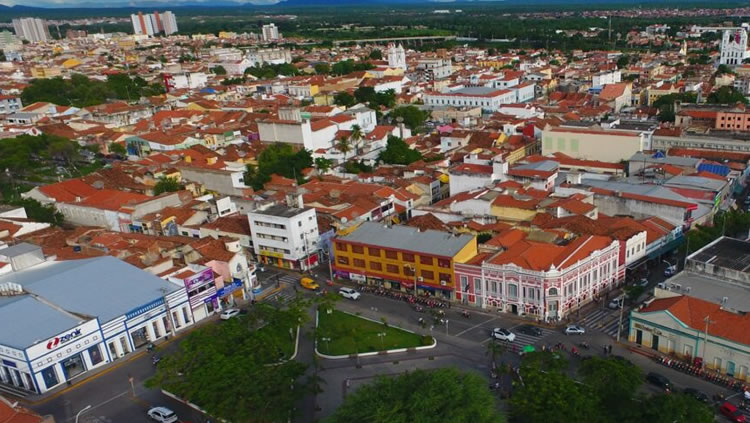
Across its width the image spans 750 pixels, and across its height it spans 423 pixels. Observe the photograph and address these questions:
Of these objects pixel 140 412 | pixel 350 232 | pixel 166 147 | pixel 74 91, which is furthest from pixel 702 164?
pixel 74 91

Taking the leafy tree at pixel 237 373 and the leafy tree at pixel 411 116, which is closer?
the leafy tree at pixel 237 373

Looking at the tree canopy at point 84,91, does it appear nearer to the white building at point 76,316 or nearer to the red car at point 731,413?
the white building at point 76,316

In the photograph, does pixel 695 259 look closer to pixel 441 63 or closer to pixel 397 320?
pixel 397 320

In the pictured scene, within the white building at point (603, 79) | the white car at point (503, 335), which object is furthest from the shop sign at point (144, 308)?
the white building at point (603, 79)

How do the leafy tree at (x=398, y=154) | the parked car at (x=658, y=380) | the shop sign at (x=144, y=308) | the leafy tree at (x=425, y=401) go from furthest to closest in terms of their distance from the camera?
the leafy tree at (x=398, y=154)
the shop sign at (x=144, y=308)
the parked car at (x=658, y=380)
the leafy tree at (x=425, y=401)

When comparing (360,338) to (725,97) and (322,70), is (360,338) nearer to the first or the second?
(725,97)

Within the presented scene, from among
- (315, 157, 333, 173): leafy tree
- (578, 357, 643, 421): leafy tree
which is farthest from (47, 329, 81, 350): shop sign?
(315, 157, 333, 173): leafy tree
